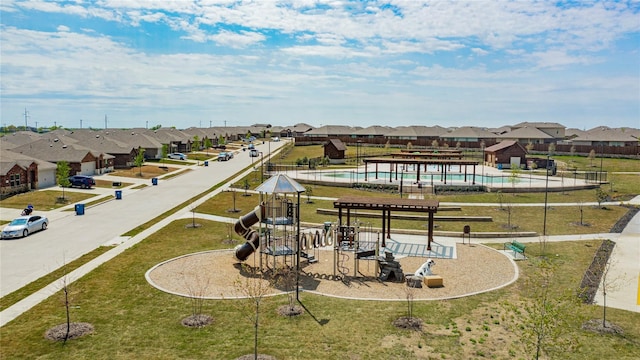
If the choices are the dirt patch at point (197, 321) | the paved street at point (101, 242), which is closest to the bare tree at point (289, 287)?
the dirt patch at point (197, 321)

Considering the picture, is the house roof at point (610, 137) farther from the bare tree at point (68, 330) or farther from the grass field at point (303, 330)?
the bare tree at point (68, 330)

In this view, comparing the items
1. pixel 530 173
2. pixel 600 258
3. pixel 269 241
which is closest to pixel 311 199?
pixel 269 241

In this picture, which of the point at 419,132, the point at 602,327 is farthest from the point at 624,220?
the point at 419,132

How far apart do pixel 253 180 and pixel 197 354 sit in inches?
1902

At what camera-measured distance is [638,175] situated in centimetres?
6375

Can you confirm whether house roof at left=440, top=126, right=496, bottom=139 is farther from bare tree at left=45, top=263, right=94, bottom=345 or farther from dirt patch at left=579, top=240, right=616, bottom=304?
bare tree at left=45, top=263, right=94, bottom=345

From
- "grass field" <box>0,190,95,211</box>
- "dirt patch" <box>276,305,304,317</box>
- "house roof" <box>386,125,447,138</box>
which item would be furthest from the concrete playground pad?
"house roof" <box>386,125,447,138</box>

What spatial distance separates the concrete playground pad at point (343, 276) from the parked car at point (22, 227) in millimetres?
14461

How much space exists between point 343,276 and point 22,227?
24419 mm

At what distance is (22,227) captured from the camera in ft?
106

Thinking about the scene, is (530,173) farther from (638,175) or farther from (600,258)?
(600,258)

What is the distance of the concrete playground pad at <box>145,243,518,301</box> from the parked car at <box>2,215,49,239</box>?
47.4 ft

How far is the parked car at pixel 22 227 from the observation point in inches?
1248

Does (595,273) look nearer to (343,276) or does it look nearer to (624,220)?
(343,276)
